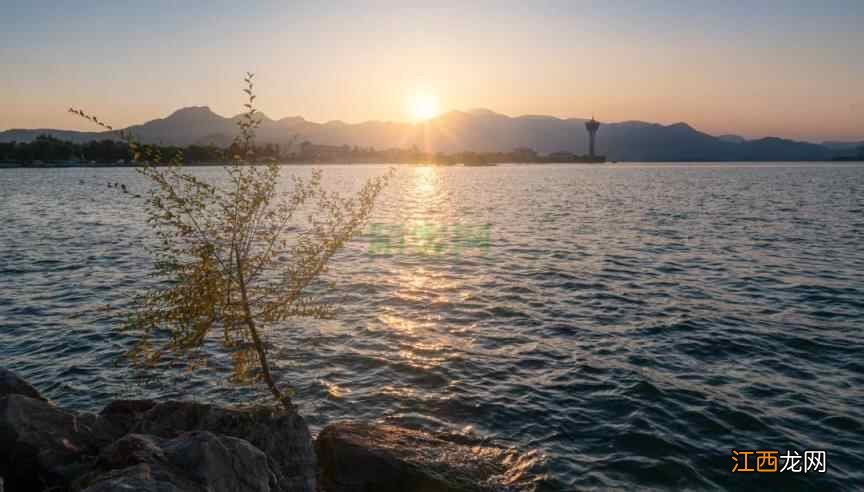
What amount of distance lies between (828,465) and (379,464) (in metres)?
11.6

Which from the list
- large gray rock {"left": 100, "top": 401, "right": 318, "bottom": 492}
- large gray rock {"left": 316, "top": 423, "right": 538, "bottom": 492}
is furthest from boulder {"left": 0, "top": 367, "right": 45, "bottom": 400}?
large gray rock {"left": 316, "top": 423, "right": 538, "bottom": 492}

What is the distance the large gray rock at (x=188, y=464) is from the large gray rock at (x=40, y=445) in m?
1.37

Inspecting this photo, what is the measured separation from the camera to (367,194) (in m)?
16.6

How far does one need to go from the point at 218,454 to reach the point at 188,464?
499mm

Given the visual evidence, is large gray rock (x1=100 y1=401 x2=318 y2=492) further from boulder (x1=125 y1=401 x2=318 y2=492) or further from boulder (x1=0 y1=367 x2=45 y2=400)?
boulder (x1=0 y1=367 x2=45 y2=400)

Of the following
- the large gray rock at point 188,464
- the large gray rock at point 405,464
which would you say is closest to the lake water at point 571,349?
the large gray rock at point 405,464

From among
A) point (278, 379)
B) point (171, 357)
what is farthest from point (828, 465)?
point (171, 357)

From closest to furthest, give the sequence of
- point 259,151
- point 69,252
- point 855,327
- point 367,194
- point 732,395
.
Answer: point 259,151 < point 367,194 < point 732,395 < point 855,327 < point 69,252

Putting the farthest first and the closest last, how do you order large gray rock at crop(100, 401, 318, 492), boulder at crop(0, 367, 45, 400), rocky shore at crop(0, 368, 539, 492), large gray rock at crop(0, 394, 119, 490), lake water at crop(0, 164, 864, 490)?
lake water at crop(0, 164, 864, 490) → boulder at crop(0, 367, 45, 400) → large gray rock at crop(100, 401, 318, 492) → large gray rock at crop(0, 394, 119, 490) → rocky shore at crop(0, 368, 539, 492)

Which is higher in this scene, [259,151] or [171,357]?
[259,151]

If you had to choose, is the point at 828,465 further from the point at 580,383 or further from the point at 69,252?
the point at 69,252

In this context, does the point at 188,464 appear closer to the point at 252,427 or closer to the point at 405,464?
the point at 252,427

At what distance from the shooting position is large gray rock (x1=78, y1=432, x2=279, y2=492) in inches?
335

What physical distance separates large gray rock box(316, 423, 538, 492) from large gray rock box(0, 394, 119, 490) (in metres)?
5.02
